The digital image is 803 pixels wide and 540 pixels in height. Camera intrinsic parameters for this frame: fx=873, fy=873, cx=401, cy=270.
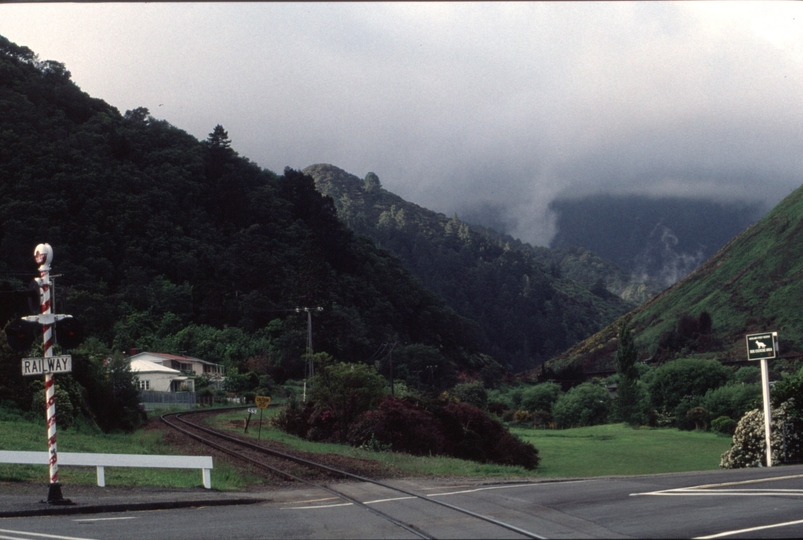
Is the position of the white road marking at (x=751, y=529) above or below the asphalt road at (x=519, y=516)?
above

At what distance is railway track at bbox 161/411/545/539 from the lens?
11914 mm

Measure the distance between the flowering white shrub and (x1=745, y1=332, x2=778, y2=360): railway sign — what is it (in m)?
3.24

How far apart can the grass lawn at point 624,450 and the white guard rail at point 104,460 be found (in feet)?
68.5

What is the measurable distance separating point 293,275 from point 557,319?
98.3 m

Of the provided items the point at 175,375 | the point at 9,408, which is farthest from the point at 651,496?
the point at 175,375

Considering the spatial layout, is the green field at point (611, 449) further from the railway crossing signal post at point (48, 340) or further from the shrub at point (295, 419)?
the railway crossing signal post at point (48, 340)

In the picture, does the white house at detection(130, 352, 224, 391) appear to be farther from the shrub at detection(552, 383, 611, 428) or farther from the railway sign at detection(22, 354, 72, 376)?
the railway sign at detection(22, 354, 72, 376)

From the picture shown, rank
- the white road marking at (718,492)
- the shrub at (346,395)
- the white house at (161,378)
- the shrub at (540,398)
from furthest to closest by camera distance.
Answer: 1. the shrub at (540,398)
2. the white house at (161,378)
3. the shrub at (346,395)
4. the white road marking at (718,492)

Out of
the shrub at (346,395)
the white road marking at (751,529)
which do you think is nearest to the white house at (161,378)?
the shrub at (346,395)

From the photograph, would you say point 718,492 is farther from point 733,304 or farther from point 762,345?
point 733,304

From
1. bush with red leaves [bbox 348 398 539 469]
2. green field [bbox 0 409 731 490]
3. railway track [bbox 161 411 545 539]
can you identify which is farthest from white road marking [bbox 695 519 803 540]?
bush with red leaves [bbox 348 398 539 469]

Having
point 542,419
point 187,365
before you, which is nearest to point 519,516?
point 187,365

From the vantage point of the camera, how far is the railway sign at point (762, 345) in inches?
914

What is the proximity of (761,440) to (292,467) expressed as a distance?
14.5m
